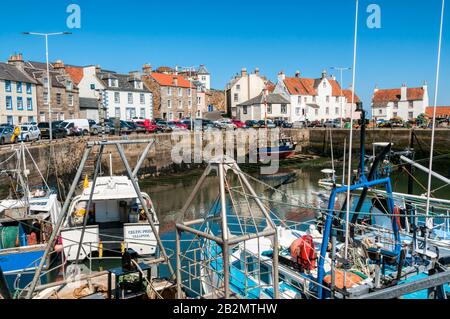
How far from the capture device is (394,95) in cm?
5838

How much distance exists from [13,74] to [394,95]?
151 ft

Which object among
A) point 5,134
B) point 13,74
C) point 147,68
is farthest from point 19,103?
point 147,68

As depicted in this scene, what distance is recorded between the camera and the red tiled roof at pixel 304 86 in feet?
186

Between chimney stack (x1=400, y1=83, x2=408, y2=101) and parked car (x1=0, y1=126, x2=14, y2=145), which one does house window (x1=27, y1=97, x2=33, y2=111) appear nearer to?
parked car (x1=0, y1=126, x2=14, y2=145)

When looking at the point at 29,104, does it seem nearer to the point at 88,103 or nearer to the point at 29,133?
the point at 88,103

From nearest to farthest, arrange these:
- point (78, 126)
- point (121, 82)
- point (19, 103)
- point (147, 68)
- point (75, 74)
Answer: point (78, 126) < point (19, 103) < point (121, 82) < point (75, 74) < point (147, 68)

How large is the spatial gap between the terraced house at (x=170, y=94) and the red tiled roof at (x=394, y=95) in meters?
25.4

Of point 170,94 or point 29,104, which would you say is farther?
point 170,94

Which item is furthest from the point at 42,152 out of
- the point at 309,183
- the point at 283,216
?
the point at 309,183

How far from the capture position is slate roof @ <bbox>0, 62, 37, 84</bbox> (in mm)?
35875

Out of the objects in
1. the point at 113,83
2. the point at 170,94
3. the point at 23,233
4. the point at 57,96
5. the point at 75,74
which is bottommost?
the point at 23,233

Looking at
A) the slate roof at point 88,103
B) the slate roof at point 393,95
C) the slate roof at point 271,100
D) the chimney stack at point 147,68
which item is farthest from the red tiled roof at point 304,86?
the slate roof at point 88,103
